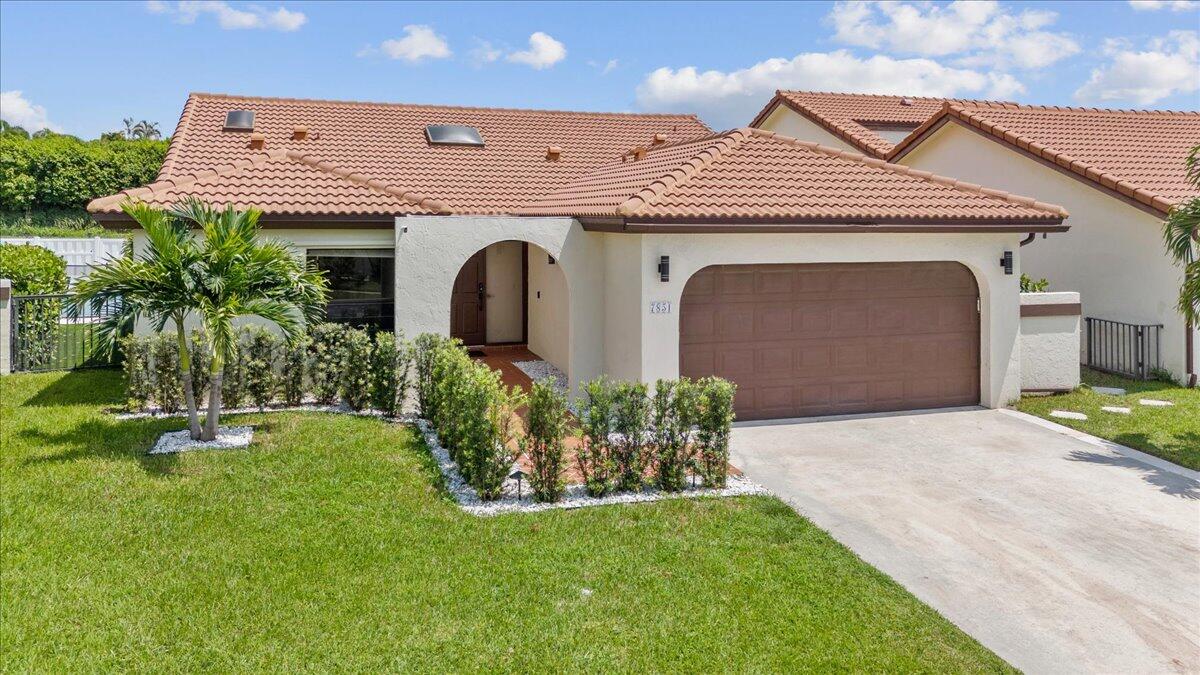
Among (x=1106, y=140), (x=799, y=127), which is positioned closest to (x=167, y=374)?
(x=1106, y=140)

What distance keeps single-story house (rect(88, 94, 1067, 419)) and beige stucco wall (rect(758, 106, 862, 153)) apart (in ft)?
35.9

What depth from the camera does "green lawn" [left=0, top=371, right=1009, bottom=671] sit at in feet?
Result: 18.3

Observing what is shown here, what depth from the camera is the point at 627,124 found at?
22938 mm

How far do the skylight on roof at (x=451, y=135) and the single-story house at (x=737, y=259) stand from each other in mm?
3917

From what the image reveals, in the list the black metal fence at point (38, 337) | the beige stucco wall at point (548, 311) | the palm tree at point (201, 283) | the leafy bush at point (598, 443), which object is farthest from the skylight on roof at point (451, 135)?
the leafy bush at point (598, 443)

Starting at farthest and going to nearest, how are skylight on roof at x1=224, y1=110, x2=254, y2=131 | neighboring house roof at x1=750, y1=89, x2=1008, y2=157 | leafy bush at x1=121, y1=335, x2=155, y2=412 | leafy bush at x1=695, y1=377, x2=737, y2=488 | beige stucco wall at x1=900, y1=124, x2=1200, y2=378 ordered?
neighboring house roof at x1=750, y1=89, x2=1008, y2=157 → skylight on roof at x1=224, y1=110, x2=254, y2=131 → beige stucco wall at x1=900, y1=124, x2=1200, y2=378 → leafy bush at x1=121, y1=335, x2=155, y2=412 → leafy bush at x1=695, y1=377, x2=737, y2=488

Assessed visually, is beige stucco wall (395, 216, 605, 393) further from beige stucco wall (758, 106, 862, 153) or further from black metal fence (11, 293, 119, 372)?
beige stucco wall (758, 106, 862, 153)

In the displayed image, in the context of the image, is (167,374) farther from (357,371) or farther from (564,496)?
(564,496)

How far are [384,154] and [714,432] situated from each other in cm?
1174

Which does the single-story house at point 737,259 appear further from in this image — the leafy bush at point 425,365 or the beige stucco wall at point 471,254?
the leafy bush at point 425,365

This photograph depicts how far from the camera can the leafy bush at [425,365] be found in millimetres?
11977

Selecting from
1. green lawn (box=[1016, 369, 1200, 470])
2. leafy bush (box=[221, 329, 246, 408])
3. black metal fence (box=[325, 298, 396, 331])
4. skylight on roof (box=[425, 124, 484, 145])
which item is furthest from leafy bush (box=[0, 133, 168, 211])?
green lawn (box=[1016, 369, 1200, 470])

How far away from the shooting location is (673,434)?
9109 millimetres

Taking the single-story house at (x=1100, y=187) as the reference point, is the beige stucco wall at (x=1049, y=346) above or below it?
below
